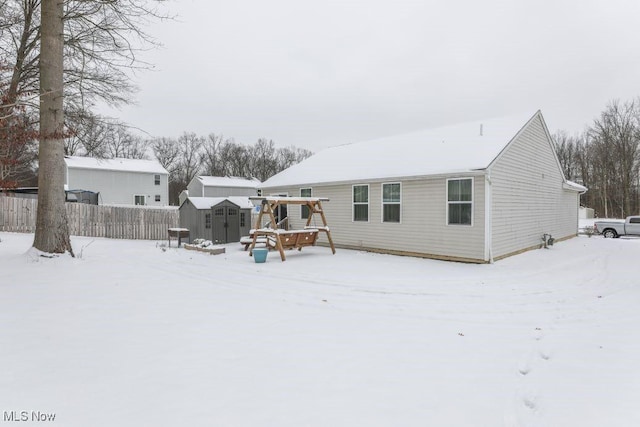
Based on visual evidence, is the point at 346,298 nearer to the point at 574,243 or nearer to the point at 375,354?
the point at 375,354

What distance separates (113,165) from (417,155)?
31643 millimetres

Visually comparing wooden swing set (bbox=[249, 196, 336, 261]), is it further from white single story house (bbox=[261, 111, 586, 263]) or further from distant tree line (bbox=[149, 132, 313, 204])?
distant tree line (bbox=[149, 132, 313, 204])

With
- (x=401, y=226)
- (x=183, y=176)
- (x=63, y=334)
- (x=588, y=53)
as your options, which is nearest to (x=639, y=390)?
(x=63, y=334)

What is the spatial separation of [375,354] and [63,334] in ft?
11.2

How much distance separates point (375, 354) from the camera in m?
3.70

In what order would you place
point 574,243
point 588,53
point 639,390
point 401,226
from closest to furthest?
point 639,390, point 401,226, point 574,243, point 588,53

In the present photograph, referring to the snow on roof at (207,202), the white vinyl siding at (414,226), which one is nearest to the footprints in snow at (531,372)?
the white vinyl siding at (414,226)

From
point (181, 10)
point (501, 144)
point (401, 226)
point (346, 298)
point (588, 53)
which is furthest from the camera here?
point (588, 53)

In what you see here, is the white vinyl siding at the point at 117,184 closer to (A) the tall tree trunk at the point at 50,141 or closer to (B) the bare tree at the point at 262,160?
(B) the bare tree at the point at 262,160

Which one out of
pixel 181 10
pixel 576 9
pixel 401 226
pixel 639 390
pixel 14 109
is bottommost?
pixel 639 390

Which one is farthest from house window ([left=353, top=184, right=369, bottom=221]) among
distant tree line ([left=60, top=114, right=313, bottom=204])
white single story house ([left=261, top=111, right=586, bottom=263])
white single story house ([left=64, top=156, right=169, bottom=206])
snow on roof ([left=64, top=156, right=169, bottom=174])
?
distant tree line ([left=60, top=114, right=313, bottom=204])

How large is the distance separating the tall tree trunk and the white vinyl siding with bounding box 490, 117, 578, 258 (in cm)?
1110

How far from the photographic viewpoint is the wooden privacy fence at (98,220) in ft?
50.9

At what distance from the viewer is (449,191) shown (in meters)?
10.4
